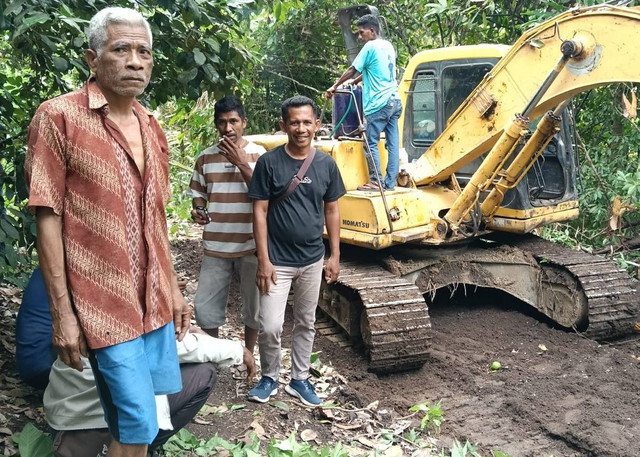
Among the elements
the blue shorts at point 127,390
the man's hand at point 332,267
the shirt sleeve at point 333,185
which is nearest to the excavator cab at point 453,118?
the shirt sleeve at point 333,185

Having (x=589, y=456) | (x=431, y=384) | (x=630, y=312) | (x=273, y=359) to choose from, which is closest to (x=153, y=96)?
(x=273, y=359)

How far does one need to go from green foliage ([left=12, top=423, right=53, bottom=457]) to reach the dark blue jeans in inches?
139

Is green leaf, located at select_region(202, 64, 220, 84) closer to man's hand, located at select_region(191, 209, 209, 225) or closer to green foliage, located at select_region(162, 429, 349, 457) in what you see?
man's hand, located at select_region(191, 209, 209, 225)

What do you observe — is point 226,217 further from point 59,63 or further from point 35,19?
point 35,19

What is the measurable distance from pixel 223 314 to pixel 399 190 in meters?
2.17

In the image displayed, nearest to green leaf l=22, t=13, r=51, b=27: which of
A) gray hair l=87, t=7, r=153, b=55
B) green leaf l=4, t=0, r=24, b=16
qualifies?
green leaf l=4, t=0, r=24, b=16

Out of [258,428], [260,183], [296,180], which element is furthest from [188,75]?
[258,428]

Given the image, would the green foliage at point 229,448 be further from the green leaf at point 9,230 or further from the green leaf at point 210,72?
the green leaf at point 210,72

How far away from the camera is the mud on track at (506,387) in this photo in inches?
172

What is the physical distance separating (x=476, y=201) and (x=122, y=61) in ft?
13.7

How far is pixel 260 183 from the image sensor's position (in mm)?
4215

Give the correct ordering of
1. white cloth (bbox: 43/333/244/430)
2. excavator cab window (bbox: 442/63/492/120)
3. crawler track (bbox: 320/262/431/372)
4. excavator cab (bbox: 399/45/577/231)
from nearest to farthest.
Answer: white cloth (bbox: 43/333/244/430)
crawler track (bbox: 320/262/431/372)
excavator cab (bbox: 399/45/577/231)
excavator cab window (bbox: 442/63/492/120)

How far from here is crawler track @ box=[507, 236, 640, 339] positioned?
609 centimetres

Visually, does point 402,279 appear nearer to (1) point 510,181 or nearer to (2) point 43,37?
(1) point 510,181
